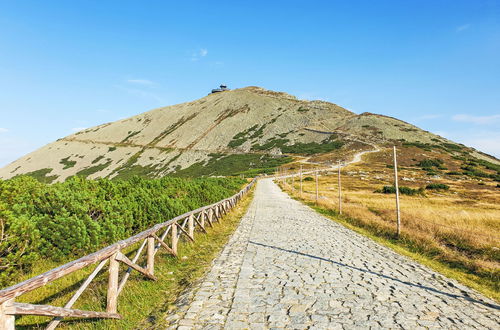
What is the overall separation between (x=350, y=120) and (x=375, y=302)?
132044mm

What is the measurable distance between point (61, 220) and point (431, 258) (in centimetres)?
1180

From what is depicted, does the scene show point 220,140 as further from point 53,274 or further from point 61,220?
point 53,274

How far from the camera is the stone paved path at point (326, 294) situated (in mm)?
4953

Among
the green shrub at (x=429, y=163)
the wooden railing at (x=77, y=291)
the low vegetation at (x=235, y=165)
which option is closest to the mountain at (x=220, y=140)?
the low vegetation at (x=235, y=165)

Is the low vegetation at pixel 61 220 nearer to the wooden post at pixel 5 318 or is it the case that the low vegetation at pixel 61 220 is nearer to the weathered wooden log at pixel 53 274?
the weathered wooden log at pixel 53 274

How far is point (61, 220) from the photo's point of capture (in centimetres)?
794

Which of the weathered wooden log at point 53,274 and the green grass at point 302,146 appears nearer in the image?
the weathered wooden log at point 53,274

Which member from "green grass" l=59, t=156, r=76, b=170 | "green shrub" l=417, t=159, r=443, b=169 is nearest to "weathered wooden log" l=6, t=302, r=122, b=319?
"green shrub" l=417, t=159, r=443, b=169

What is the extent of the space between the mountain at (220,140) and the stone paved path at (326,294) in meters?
70.8

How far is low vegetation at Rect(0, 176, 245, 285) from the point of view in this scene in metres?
5.96

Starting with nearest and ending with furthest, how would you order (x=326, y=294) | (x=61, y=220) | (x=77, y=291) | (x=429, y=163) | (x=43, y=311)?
(x=43, y=311) → (x=77, y=291) → (x=326, y=294) → (x=61, y=220) → (x=429, y=163)

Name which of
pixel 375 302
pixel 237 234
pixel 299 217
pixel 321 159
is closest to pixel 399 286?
pixel 375 302

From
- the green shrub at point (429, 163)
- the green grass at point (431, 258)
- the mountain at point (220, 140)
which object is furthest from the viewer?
the mountain at point (220, 140)

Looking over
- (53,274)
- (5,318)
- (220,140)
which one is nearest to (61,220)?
(53,274)
